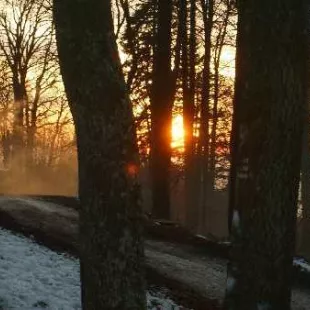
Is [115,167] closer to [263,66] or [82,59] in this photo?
[82,59]

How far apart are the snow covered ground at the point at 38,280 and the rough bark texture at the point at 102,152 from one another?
2511 mm

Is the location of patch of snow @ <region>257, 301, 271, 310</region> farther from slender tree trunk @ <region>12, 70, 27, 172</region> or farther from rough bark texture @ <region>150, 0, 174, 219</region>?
slender tree trunk @ <region>12, 70, 27, 172</region>

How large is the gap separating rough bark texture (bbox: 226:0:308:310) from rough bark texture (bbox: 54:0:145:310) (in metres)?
1.05

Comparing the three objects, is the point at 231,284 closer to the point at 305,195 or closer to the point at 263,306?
the point at 263,306

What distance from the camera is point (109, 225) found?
14.5 feet

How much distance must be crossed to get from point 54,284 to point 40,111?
114 feet

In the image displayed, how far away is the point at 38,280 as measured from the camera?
766 centimetres

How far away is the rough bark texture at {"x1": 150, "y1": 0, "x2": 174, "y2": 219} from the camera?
1472 centimetres

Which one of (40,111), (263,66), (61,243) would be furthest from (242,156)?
(40,111)

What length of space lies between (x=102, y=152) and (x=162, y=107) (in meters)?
10.5

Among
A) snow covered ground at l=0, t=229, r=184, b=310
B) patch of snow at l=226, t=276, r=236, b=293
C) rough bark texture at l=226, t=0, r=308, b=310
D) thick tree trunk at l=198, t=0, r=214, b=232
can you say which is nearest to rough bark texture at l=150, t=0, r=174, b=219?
snow covered ground at l=0, t=229, r=184, b=310

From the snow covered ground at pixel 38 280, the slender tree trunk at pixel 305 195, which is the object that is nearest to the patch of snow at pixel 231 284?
the snow covered ground at pixel 38 280

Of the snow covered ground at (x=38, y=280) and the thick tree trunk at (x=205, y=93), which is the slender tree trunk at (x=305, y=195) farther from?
the snow covered ground at (x=38, y=280)

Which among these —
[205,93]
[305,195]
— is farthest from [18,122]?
[305,195]
